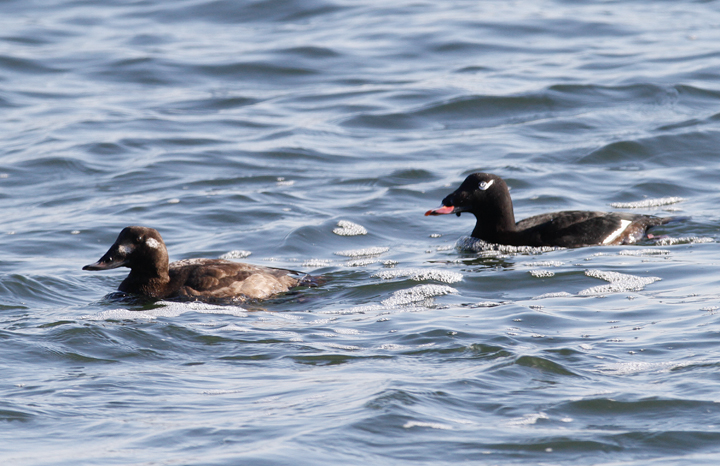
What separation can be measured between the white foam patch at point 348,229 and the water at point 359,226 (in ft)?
0.19

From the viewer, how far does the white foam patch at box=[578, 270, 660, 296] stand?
28.1 ft

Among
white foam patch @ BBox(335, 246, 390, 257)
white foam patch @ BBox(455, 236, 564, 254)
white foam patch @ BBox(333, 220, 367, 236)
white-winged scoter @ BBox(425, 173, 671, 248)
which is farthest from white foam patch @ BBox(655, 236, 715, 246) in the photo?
white foam patch @ BBox(333, 220, 367, 236)

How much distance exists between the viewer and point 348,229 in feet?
38.9

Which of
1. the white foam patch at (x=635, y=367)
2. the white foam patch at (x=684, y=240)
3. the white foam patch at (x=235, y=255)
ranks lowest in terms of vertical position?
the white foam patch at (x=684, y=240)

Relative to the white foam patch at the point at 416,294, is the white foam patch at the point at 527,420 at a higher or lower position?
higher

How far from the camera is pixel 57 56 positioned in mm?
22219

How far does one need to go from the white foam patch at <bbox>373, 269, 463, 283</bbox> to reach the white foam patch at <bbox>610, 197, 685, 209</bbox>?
4.07 metres

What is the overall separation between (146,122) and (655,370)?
12996 mm

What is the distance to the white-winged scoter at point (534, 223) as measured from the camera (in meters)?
10.6

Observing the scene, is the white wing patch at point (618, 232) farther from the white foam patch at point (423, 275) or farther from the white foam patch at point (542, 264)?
the white foam patch at point (423, 275)

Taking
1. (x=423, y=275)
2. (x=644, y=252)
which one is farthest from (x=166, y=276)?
(x=644, y=252)

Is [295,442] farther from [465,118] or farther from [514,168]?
[465,118]

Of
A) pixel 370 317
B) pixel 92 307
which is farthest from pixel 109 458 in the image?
pixel 92 307

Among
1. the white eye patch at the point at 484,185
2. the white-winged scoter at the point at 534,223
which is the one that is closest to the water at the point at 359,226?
the white-winged scoter at the point at 534,223
